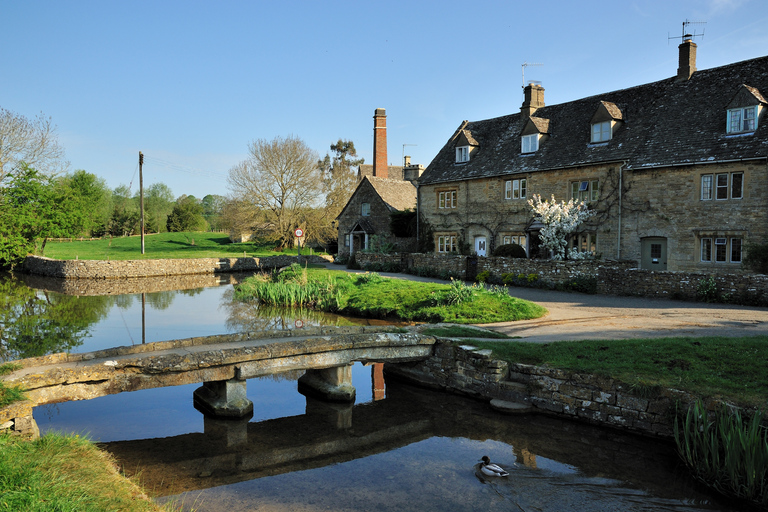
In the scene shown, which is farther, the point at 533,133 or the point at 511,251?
the point at 533,133

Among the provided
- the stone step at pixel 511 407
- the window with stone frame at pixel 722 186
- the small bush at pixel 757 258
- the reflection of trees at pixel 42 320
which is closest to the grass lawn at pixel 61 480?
the stone step at pixel 511 407

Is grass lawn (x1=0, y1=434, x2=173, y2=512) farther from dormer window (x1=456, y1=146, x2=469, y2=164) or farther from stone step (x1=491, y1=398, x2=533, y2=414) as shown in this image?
dormer window (x1=456, y1=146, x2=469, y2=164)

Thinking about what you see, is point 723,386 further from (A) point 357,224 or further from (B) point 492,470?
(A) point 357,224

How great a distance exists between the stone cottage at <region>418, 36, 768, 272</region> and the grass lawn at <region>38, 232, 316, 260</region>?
22.3 meters

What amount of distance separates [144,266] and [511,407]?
34965 mm

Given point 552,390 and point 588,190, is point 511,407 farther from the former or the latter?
point 588,190

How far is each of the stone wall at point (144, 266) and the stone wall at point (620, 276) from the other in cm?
1693

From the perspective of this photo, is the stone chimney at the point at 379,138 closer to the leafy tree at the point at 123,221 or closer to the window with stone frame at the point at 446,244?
the window with stone frame at the point at 446,244

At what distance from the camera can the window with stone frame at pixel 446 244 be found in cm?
3397

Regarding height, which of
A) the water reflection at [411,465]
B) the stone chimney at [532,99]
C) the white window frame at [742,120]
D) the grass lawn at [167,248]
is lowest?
the water reflection at [411,465]

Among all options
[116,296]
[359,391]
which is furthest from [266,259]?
[359,391]

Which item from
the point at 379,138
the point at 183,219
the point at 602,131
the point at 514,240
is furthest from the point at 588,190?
the point at 183,219

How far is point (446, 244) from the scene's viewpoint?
113ft

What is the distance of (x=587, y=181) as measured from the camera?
26.9 metres
